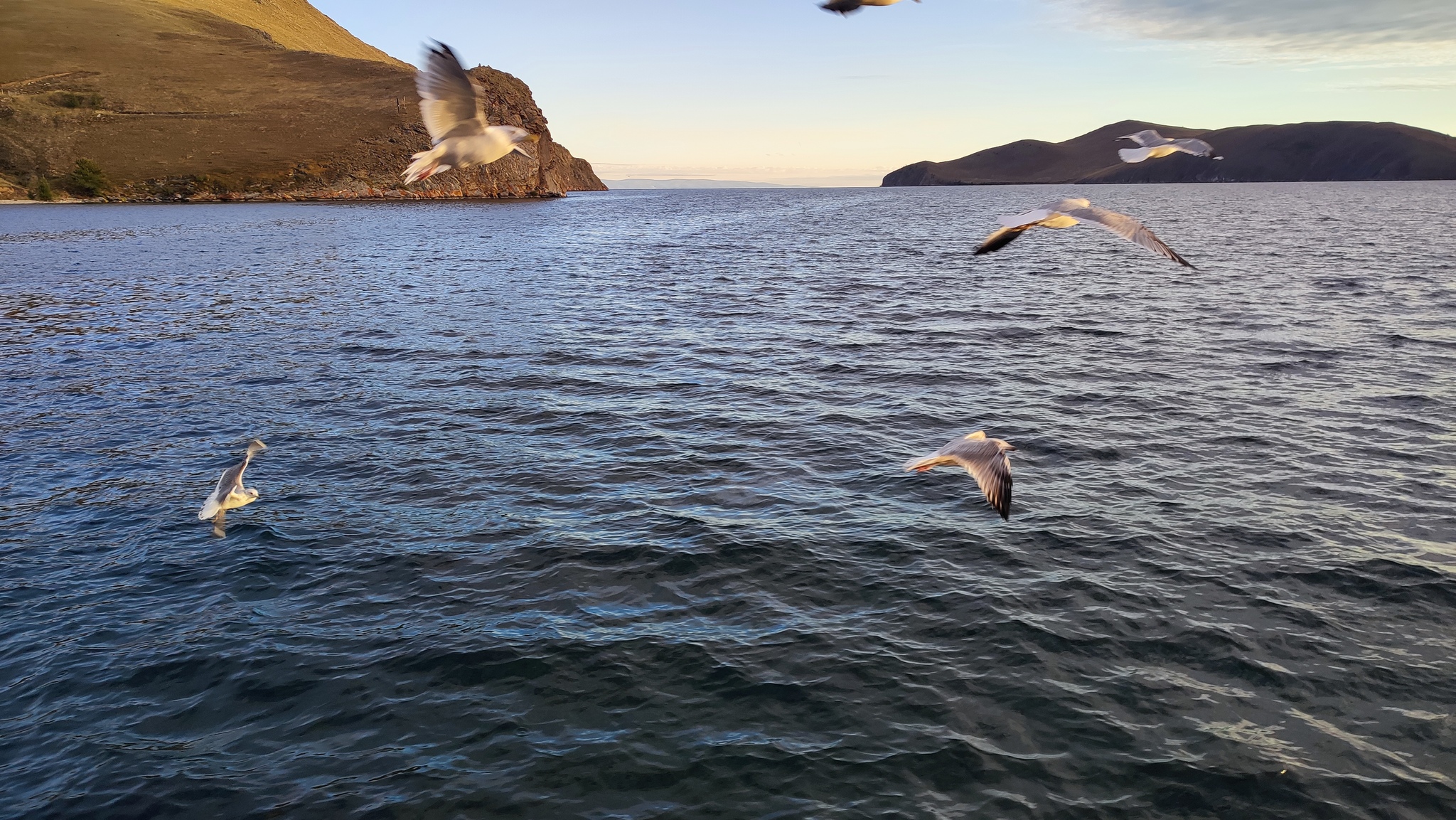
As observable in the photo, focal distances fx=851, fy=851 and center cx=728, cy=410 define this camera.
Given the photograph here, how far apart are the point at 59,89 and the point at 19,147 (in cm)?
2588

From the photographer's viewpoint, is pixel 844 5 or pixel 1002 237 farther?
pixel 1002 237

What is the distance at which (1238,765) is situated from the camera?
323 inches

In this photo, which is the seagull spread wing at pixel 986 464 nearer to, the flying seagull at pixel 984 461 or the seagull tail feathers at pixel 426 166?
the flying seagull at pixel 984 461

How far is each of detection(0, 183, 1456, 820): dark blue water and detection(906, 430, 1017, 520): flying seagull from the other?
2.03m

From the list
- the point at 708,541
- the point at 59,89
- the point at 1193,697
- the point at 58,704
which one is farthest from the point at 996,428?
the point at 59,89

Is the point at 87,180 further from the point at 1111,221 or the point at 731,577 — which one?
the point at 1111,221

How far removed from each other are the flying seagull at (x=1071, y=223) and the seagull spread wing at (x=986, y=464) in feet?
8.36

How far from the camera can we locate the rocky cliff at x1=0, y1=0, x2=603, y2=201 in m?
137

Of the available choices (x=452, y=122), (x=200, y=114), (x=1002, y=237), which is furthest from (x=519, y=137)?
(x=200, y=114)

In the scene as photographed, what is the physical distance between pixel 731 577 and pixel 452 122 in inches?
272

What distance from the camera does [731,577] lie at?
1194 centimetres

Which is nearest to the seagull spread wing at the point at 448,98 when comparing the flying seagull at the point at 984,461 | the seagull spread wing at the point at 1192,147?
the flying seagull at the point at 984,461

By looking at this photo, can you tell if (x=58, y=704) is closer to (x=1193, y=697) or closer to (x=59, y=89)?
(x=1193, y=697)

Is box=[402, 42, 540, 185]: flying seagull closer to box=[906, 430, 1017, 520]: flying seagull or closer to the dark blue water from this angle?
the dark blue water
